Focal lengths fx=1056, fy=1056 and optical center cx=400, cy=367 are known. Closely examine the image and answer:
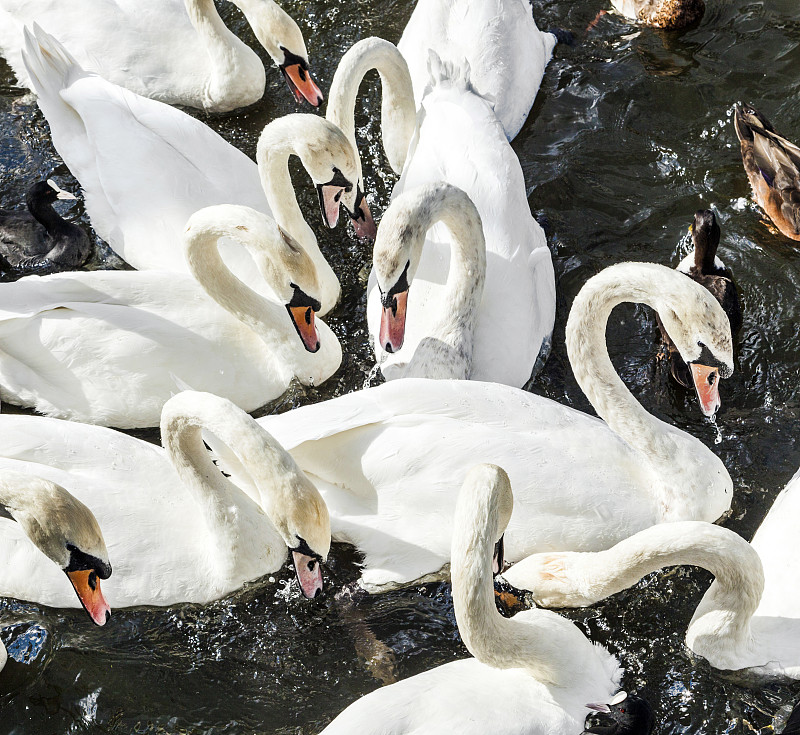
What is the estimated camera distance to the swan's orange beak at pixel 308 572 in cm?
486

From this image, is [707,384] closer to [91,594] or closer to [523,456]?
[523,456]

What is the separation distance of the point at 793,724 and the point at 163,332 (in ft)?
12.1

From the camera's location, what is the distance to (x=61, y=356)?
19.2ft

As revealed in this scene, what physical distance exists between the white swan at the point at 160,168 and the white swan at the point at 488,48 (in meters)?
1.31

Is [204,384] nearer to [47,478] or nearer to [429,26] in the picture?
[47,478]

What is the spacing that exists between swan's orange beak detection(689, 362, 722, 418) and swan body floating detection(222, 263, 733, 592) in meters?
0.11

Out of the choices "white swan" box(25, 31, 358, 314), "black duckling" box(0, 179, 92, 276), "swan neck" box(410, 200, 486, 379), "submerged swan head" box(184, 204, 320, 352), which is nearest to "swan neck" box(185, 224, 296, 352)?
"submerged swan head" box(184, 204, 320, 352)

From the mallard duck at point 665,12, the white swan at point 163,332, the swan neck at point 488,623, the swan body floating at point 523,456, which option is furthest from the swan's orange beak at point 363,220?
the mallard duck at point 665,12

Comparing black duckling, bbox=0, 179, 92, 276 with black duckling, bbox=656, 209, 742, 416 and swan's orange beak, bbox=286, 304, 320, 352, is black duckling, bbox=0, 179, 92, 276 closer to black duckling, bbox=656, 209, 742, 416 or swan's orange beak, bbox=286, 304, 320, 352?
swan's orange beak, bbox=286, 304, 320, 352

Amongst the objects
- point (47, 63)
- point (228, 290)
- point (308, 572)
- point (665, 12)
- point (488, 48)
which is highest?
point (665, 12)

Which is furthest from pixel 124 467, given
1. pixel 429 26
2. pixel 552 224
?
pixel 429 26

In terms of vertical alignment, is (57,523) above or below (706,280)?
below

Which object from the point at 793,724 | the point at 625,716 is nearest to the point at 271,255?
the point at 625,716

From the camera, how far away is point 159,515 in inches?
205
